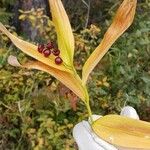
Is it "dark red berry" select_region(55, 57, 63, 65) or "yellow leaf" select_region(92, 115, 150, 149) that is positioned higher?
"dark red berry" select_region(55, 57, 63, 65)

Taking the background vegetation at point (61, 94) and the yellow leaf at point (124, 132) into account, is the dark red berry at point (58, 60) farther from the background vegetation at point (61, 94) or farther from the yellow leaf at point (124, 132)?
the background vegetation at point (61, 94)

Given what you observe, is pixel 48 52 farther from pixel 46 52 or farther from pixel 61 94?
pixel 61 94

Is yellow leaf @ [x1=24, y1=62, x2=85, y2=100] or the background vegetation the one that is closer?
yellow leaf @ [x1=24, y1=62, x2=85, y2=100]

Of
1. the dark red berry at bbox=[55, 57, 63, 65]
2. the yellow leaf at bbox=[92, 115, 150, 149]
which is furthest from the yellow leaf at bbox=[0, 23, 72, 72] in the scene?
the yellow leaf at bbox=[92, 115, 150, 149]

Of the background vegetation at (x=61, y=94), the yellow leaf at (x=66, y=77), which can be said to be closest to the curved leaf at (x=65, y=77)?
the yellow leaf at (x=66, y=77)

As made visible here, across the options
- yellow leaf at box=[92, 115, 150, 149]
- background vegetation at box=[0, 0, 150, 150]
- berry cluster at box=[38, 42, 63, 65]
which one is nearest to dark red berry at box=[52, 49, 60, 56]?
berry cluster at box=[38, 42, 63, 65]

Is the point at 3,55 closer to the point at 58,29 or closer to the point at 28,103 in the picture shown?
the point at 28,103

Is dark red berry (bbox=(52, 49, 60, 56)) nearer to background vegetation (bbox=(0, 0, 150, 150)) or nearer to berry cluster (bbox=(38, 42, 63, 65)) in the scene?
berry cluster (bbox=(38, 42, 63, 65))

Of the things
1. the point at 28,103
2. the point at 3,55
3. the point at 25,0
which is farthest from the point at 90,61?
the point at 25,0

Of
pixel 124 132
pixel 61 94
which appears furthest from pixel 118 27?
pixel 61 94

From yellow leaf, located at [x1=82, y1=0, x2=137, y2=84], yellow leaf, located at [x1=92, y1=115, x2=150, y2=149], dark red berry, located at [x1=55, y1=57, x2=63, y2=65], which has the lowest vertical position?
yellow leaf, located at [x1=92, y1=115, x2=150, y2=149]
